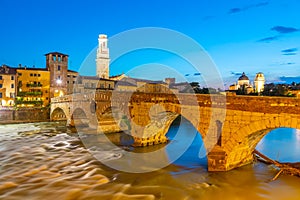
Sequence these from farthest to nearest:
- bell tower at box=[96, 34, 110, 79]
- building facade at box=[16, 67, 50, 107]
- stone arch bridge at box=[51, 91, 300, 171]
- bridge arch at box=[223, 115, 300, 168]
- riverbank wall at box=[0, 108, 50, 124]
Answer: bell tower at box=[96, 34, 110, 79], building facade at box=[16, 67, 50, 107], riverbank wall at box=[0, 108, 50, 124], stone arch bridge at box=[51, 91, 300, 171], bridge arch at box=[223, 115, 300, 168]

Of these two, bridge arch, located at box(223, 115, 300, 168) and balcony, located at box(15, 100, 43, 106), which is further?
balcony, located at box(15, 100, 43, 106)

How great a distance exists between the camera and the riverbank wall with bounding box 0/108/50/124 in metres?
36.7

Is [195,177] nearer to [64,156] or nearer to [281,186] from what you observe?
[281,186]

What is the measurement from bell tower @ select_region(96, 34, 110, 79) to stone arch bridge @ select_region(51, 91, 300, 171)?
4203 centimetres

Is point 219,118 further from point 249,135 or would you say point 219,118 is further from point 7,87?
point 7,87

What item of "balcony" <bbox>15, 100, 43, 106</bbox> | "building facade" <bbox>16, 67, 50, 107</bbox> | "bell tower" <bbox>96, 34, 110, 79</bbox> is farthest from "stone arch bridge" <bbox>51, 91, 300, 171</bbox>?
"bell tower" <bbox>96, 34, 110, 79</bbox>

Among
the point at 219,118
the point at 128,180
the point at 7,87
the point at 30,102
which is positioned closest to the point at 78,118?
the point at 30,102

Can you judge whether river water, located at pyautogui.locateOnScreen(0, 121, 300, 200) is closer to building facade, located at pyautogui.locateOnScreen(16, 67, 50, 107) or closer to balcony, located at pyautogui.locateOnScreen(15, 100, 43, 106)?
balcony, located at pyautogui.locateOnScreen(15, 100, 43, 106)

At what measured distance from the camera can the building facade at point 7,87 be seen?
4472cm

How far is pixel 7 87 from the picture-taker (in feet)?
148

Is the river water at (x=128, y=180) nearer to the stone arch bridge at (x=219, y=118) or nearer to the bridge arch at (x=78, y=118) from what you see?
the stone arch bridge at (x=219, y=118)

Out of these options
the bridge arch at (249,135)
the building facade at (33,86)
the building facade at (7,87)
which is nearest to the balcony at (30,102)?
the building facade at (33,86)

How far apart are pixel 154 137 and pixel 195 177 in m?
7.74

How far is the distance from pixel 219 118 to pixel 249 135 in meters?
1.74
